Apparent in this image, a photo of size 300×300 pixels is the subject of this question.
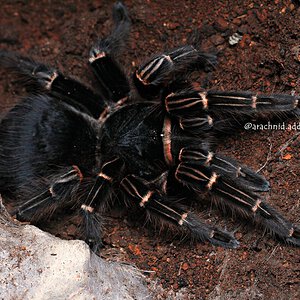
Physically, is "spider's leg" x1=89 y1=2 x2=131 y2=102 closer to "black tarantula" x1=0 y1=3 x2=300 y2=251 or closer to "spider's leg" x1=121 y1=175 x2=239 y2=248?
"black tarantula" x1=0 y1=3 x2=300 y2=251

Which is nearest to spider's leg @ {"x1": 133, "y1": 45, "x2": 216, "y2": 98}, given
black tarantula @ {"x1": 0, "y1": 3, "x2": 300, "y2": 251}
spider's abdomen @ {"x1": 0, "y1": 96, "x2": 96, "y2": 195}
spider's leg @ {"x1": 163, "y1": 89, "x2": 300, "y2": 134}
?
black tarantula @ {"x1": 0, "y1": 3, "x2": 300, "y2": 251}

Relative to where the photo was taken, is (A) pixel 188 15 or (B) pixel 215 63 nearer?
(B) pixel 215 63

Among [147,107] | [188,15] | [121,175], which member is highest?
[188,15]

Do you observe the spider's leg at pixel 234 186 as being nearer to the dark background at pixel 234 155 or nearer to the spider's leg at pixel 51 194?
the dark background at pixel 234 155

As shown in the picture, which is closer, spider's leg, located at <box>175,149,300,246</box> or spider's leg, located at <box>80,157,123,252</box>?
spider's leg, located at <box>175,149,300,246</box>

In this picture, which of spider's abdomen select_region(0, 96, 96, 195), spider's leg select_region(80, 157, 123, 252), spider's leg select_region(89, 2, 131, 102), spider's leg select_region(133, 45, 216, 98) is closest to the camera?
spider's leg select_region(80, 157, 123, 252)

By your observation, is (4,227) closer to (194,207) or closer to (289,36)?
(194,207)

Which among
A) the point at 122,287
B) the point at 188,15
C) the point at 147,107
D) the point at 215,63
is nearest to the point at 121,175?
the point at 147,107
